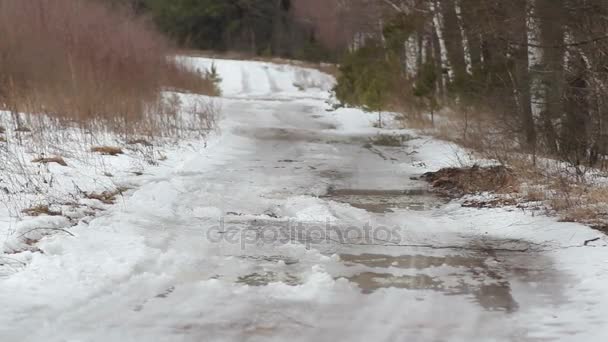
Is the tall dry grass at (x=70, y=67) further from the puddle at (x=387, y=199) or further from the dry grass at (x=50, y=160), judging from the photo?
the puddle at (x=387, y=199)

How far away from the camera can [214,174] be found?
34.1 ft

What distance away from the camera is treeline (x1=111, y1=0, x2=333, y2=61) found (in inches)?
2063

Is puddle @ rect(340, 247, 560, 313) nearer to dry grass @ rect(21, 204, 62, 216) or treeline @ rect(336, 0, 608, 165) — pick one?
dry grass @ rect(21, 204, 62, 216)

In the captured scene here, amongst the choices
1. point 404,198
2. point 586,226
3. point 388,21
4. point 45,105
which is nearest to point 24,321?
point 586,226

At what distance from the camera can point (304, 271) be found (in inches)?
221

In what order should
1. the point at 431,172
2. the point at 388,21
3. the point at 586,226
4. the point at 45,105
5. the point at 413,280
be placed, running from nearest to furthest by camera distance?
the point at 413,280 → the point at 586,226 → the point at 431,172 → the point at 45,105 → the point at 388,21

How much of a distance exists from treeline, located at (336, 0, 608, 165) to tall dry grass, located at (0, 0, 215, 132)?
6589 millimetres

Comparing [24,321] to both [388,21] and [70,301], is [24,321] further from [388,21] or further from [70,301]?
[388,21]

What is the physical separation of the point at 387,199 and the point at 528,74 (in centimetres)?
375

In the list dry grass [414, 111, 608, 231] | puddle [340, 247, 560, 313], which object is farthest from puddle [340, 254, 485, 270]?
dry grass [414, 111, 608, 231]

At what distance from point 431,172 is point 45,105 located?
22.9 feet

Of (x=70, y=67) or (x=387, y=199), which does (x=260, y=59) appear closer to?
(x=70, y=67)

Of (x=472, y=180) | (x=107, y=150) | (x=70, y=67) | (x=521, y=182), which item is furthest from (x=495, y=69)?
(x=70, y=67)

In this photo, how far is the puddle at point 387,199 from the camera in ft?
27.7
